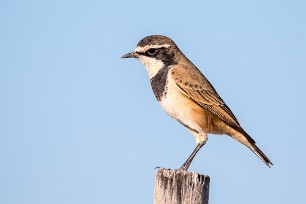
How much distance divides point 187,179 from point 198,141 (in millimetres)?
4012

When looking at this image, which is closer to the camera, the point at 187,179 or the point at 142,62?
the point at 187,179

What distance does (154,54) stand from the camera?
449 inches

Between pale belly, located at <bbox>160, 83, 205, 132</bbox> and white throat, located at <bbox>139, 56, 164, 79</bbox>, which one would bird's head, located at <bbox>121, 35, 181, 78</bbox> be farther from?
pale belly, located at <bbox>160, 83, 205, 132</bbox>

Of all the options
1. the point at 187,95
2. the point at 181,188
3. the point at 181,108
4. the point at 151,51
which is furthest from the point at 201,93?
the point at 181,188

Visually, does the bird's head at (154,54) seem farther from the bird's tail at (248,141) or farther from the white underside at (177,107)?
the bird's tail at (248,141)

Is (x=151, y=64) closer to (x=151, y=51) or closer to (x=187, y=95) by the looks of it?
(x=151, y=51)

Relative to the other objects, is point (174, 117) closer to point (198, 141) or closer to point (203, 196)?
point (198, 141)

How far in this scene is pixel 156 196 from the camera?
23.6 feet

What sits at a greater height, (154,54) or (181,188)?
(154,54)

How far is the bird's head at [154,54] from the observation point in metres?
11.3

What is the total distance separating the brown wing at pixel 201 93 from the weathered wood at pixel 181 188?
374 centimetres

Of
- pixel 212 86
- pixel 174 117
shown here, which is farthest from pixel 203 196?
pixel 212 86

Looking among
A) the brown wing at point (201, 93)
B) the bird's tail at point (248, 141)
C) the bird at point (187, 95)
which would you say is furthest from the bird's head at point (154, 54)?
the bird's tail at point (248, 141)

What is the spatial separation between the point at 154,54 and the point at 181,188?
471cm
